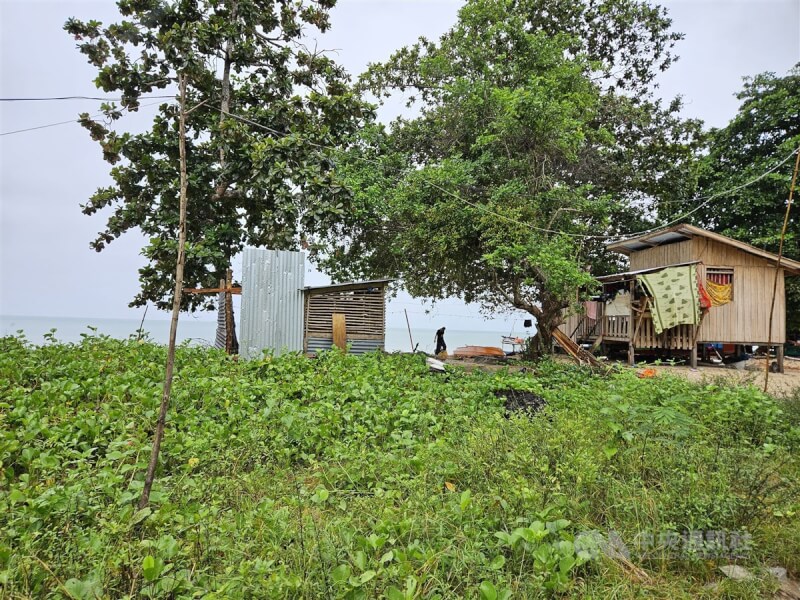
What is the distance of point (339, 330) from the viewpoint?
9906 millimetres

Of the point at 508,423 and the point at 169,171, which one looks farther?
the point at 169,171

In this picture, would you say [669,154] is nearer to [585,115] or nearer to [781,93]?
[585,115]

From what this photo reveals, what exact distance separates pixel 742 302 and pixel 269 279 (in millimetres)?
14082

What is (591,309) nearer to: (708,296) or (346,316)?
(708,296)

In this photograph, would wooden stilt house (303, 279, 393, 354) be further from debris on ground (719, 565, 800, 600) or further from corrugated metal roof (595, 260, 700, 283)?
corrugated metal roof (595, 260, 700, 283)

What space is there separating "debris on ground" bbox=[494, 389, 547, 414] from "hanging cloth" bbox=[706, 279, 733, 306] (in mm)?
9952

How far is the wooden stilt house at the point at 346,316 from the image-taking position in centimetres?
975

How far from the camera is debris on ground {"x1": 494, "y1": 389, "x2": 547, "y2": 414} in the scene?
625 centimetres

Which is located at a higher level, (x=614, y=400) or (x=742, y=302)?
(x=742, y=302)

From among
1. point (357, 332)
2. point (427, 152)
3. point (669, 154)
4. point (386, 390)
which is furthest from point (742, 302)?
point (386, 390)

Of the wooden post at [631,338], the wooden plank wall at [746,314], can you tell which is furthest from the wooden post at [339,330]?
the wooden plank wall at [746,314]

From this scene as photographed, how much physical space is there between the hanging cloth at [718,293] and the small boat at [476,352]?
6.72 metres

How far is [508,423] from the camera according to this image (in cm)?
502

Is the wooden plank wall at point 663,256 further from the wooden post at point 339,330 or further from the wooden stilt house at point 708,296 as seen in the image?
the wooden post at point 339,330
